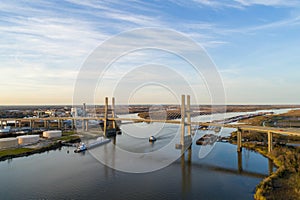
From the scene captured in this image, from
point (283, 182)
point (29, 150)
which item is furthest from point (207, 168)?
point (29, 150)

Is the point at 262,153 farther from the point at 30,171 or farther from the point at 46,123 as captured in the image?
the point at 46,123

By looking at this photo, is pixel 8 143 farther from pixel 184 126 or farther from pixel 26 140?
pixel 184 126

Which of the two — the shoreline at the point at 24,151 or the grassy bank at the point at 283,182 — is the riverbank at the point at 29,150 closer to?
the shoreline at the point at 24,151

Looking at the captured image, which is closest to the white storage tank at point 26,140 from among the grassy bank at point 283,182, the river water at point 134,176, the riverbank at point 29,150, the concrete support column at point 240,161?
the riverbank at point 29,150

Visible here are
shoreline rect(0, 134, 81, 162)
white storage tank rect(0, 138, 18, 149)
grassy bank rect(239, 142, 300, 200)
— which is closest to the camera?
grassy bank rect(239, 142, 300, 200)

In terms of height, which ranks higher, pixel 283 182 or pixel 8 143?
pixel 8 143

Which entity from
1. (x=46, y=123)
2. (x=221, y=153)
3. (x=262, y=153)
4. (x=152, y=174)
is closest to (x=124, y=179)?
(x=152, y=174)

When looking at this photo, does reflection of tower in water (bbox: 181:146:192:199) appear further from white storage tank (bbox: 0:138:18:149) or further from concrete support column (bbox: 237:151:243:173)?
white storage tank (bbox: 0:138:18:149)

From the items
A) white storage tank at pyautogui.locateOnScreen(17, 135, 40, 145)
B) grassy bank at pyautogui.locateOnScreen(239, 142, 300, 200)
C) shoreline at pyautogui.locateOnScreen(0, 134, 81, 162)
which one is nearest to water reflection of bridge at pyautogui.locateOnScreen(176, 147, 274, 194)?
grassy bank at pyautogui.locateOnScreen(239, 142, 300, 200)
